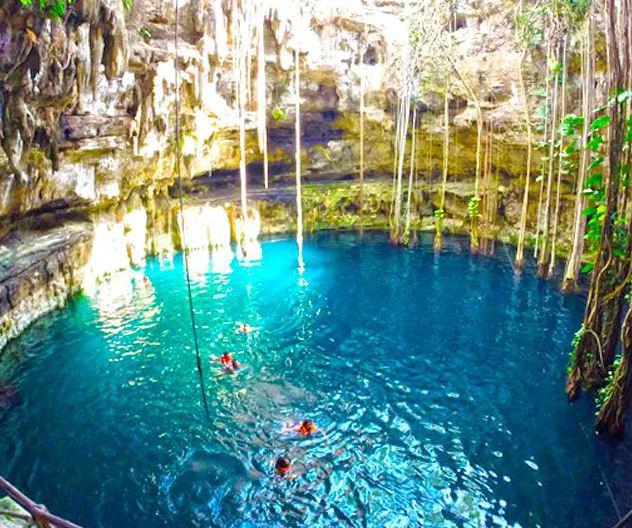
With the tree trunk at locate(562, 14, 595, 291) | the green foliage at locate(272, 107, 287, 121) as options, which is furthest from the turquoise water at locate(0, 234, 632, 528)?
the green foliage at locate(272, 107, 287, 121)

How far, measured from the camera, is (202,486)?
7.52 m

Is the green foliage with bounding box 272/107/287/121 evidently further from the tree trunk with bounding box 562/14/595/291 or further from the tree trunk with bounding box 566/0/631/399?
the tree trunk with bounding box 566/0/631/399

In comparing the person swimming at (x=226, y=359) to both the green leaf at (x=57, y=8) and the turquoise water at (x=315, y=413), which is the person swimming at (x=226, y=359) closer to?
the turquoise water at (x=315, y=413)

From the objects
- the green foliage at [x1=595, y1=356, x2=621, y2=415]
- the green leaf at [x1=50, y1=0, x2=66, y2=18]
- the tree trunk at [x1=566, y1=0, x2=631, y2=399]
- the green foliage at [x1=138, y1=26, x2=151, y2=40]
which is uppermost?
the green foliage at [x1=138, y1=26, x2=151, y2=40]

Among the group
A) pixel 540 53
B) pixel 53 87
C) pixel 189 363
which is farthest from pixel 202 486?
pixel 540 53

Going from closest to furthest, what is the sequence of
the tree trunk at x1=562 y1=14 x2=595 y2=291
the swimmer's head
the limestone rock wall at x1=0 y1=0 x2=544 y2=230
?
the swimmer's head < the limestone rock wall at x1=0 y1=0 x2=544 y2=230 < the tree trunk at x1=562 y1=14 x2=595 y2=291

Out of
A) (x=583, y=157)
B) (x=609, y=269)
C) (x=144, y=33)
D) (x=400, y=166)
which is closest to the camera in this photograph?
(x=609, y=269)

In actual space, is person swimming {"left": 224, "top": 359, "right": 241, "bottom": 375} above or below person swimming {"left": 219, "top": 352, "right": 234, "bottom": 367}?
below

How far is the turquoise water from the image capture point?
715cm

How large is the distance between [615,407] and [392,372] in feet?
14.7

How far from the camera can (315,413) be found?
948cm

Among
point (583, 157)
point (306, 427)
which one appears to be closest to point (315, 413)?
point (306, 427)

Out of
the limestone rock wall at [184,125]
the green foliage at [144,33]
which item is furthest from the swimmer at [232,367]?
the green foliage at [144,33]

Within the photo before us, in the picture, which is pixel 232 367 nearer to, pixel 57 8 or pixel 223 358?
pixel 223 358
